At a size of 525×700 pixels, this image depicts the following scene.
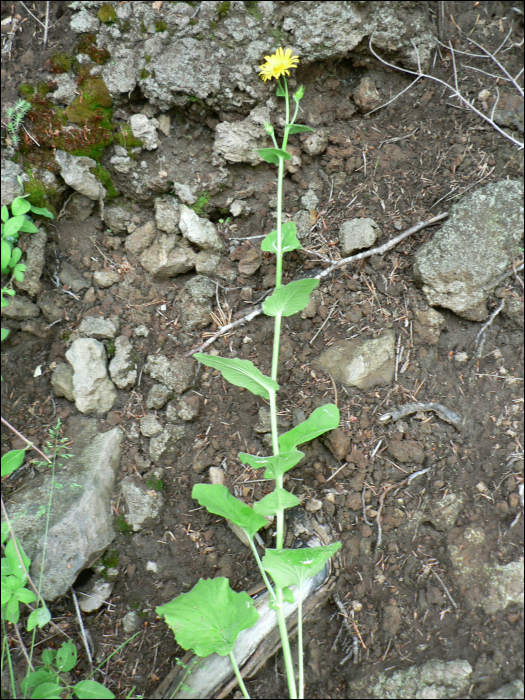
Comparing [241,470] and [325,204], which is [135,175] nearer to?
[325,204]

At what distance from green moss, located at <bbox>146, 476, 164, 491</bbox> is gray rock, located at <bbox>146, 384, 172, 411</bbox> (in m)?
0.38

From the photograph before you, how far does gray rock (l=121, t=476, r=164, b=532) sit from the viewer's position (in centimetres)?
242

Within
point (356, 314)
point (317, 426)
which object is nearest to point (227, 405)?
point (317, 426)

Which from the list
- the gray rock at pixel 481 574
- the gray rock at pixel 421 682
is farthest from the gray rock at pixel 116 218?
the gray rock at pixel 421 682

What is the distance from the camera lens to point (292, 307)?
236cm

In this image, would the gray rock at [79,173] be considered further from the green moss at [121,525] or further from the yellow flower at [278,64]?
the green moss at [121,525]

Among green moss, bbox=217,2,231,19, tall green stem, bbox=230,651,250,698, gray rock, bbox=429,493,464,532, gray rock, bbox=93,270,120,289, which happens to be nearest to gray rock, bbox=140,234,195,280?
gray rock, bbox=93,270,120,289

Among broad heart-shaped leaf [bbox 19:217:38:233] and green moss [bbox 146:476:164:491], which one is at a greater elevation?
broad heart-shaped leaf [bbox 19:217:38:233]

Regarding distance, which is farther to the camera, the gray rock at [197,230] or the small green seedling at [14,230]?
the gray rock at [197,230]

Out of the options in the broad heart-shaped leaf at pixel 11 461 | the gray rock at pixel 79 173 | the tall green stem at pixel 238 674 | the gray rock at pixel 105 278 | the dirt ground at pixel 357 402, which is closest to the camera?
the tall green stem at pixel 238 674

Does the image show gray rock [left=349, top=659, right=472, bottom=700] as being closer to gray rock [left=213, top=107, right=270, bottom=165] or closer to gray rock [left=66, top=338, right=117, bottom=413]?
gray rock [left=66, top=338, right=117, bottom=413]

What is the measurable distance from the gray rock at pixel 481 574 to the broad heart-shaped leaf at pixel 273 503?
2.70 feet

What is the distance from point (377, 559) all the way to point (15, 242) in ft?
8.28

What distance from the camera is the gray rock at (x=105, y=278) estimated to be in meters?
2.63
